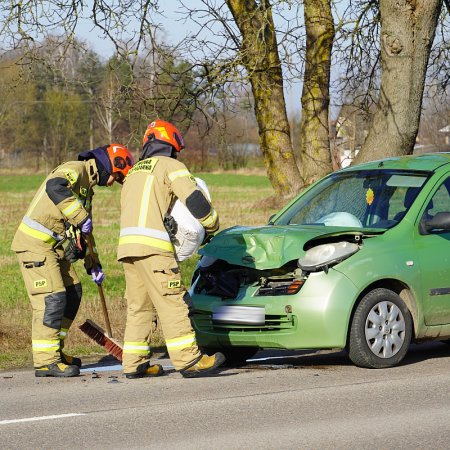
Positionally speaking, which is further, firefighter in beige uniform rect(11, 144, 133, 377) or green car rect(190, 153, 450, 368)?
firefighter in beige uniform rect(11, 144, 133, 377)

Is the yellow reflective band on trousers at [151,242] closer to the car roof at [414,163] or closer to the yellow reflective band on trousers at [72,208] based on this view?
the yellow reflective band on trousers at [72,208]

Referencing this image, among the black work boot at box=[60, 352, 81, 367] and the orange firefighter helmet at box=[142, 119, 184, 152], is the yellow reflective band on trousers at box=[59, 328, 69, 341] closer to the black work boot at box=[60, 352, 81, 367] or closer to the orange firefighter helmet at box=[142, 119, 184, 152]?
the black work boot at box=[60, 352, 81, 367]

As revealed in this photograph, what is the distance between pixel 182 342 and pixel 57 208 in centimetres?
151

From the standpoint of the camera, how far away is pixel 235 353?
8.94 metres

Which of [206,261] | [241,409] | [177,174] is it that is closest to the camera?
[241,409]

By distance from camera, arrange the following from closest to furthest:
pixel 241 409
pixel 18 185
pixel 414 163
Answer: pixel 241 409
pixel 414 163
pixel 18 185

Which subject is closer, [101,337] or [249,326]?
[249,326]

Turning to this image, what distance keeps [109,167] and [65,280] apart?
101 cm

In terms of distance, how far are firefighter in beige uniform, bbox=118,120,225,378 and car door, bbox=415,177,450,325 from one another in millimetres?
1706

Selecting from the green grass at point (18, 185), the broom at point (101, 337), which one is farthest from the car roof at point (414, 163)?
the green grass at point (18, 185)

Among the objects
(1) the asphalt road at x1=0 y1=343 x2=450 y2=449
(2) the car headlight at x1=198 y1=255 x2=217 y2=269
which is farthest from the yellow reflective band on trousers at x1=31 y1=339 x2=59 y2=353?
(2) the car headlight at x1=198 y1=255 x2=217 y2=269

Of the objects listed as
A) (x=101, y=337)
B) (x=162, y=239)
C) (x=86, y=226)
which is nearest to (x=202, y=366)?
(x=162, y=239)

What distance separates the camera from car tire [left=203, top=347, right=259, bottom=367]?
8859 millimetres

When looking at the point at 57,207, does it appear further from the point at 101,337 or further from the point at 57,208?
the point at 101,337
